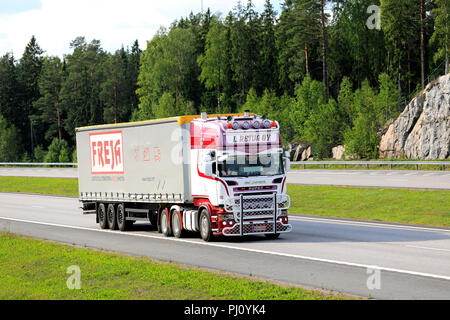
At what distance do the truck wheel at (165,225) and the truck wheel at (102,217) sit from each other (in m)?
3.85

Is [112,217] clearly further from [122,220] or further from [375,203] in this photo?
[375,203]

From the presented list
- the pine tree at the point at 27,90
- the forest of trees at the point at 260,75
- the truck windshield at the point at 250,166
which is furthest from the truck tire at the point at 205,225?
the pine tree at the point at 27,90

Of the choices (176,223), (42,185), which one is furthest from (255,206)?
(42,185)

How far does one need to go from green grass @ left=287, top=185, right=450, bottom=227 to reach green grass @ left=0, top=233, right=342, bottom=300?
12670 mm

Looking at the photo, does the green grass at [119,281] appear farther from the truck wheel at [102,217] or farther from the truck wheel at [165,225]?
the truck wheel at [102,217]

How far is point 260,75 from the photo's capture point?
9375 cm

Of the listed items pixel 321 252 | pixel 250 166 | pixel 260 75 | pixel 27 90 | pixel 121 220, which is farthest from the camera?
pixel 27 90

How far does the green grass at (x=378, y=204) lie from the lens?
2491 centimetres

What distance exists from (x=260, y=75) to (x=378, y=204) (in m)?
66.8

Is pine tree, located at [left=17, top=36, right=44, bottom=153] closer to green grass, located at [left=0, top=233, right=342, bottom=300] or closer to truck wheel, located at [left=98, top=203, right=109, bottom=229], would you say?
truck wheel, located at [left=98, top=203, right=109, bottom=229]

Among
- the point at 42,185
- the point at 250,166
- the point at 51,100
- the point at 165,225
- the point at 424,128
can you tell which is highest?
the point at 51,100
